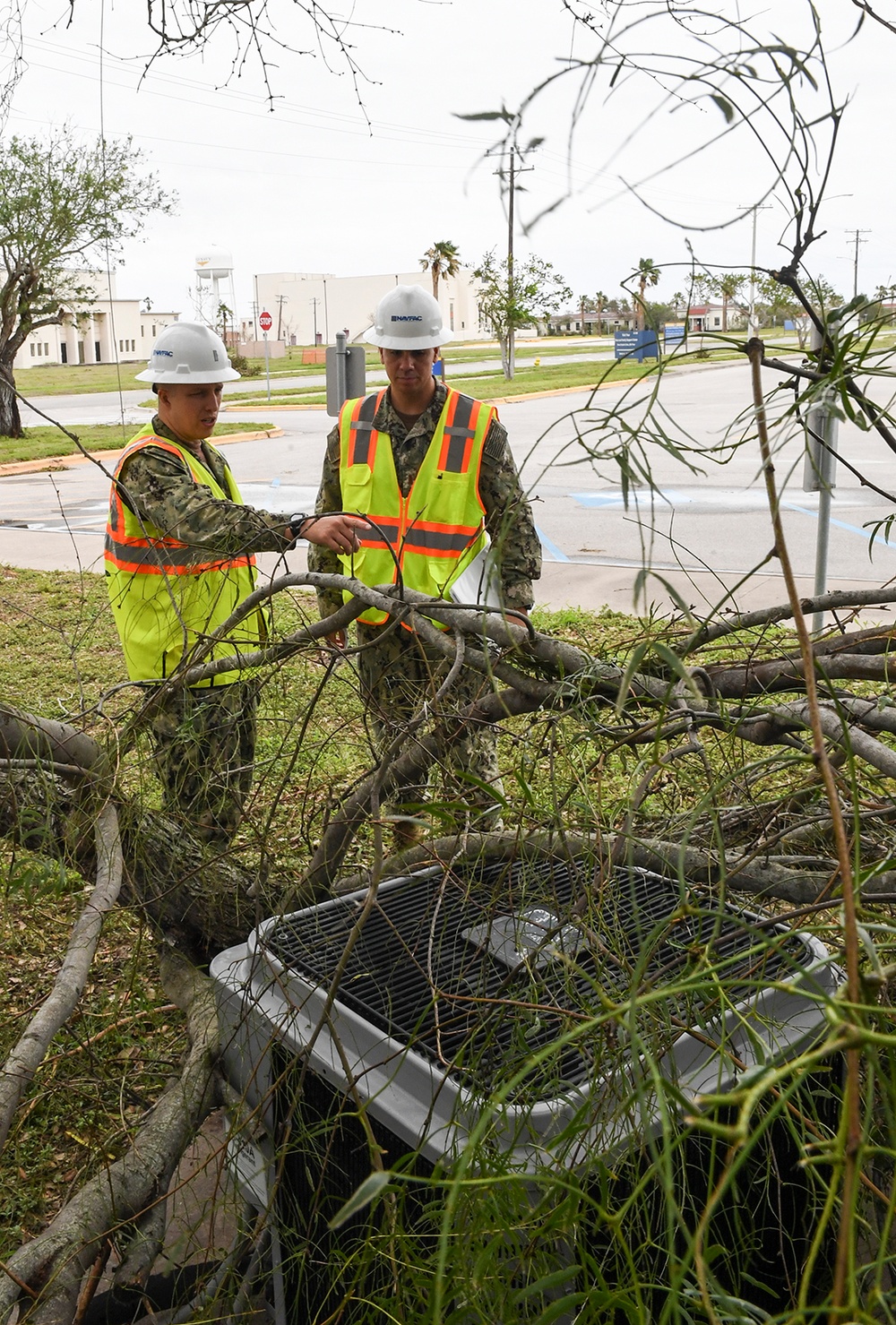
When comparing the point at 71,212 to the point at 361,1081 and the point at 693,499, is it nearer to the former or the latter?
the point at 693,499

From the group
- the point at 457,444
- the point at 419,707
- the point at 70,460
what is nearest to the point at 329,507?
the point at 457,444

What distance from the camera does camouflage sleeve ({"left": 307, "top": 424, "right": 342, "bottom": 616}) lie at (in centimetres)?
389

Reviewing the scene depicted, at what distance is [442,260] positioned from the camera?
156 feet

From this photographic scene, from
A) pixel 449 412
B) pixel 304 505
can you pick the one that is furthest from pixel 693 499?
pixel 449 412

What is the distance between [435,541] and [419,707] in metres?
1.99

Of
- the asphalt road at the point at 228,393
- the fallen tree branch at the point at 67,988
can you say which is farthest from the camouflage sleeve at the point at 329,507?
the asphalt road at the point at 228,393

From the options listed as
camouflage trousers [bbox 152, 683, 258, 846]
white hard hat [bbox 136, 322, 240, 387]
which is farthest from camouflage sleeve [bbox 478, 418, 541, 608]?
camouflage trousers [bbox 152, 683, 258, 846]

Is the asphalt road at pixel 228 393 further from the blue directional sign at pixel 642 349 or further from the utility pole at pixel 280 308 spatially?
the blue directional sign at pixel 642 349

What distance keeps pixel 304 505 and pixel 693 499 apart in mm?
4539

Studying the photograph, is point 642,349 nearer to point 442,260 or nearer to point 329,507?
point 329,507

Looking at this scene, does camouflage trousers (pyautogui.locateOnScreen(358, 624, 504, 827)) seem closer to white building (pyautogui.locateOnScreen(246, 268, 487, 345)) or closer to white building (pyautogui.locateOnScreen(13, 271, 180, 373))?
white building (pyautogui.locateOnScreen(13, 271, 180, 373))

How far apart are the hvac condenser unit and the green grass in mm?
17654

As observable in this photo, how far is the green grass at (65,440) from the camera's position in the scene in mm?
19781

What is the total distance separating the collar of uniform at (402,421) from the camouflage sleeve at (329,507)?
17cm
